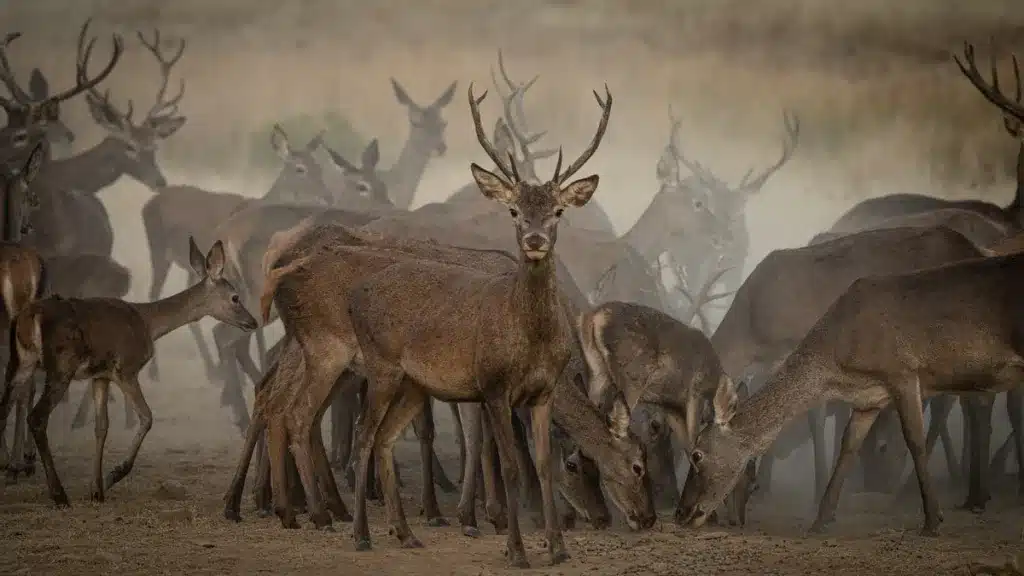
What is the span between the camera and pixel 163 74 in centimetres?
1650

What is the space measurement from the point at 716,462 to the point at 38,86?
31.6ft

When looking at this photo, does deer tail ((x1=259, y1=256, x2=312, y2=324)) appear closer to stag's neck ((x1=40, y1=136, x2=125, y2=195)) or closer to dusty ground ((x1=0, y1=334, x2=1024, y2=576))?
dusty ground ((x1=0, y1=334, x2=1024, y2=576))

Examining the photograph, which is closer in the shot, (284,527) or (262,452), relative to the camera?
(284,527)

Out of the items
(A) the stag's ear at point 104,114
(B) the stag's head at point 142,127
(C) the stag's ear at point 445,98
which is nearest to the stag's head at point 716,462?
(C) the stag's ear at point 445,98

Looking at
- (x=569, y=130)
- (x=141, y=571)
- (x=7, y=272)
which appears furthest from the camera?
A: (x=569, y=130)

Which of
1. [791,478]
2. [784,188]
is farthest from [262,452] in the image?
[784,188]

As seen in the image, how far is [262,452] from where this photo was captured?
1010cm

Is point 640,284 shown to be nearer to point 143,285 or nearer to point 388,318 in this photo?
point 143,285

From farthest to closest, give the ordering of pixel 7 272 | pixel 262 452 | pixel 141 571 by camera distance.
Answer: pixel 7 272 → pixel 262 452 → pixel 141 571

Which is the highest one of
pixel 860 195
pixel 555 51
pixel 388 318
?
pixel 555 51

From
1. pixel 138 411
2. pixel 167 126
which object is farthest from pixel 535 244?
pixel 167 126

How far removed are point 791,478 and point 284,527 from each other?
5.45 m

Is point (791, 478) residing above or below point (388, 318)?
below

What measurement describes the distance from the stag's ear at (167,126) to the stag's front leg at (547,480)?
10.0 m
